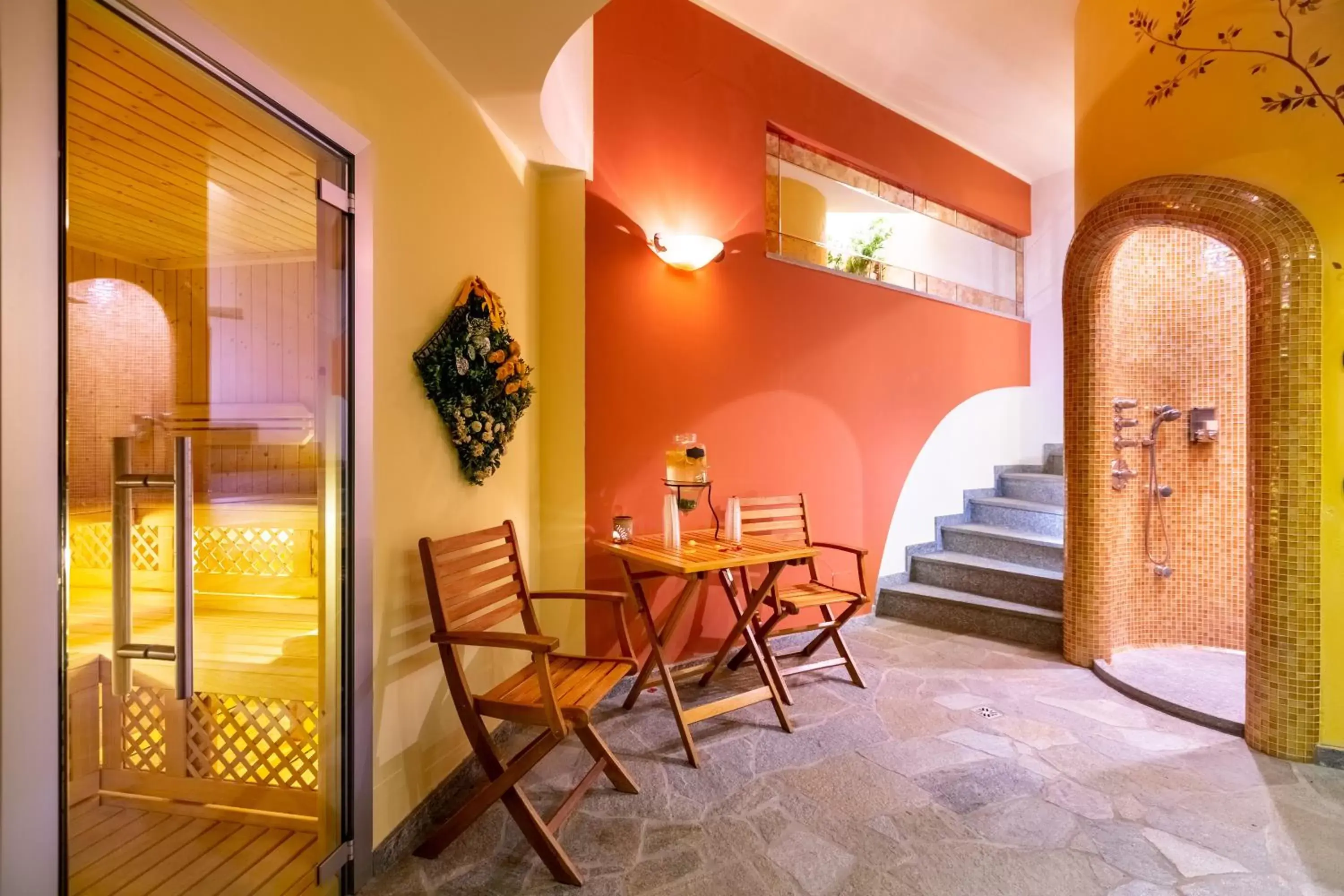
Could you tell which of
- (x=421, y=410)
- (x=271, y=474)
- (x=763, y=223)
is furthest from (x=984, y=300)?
(x=271, y=474)

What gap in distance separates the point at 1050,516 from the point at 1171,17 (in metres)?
2.98

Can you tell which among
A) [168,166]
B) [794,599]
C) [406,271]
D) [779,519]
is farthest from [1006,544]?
[168,166]

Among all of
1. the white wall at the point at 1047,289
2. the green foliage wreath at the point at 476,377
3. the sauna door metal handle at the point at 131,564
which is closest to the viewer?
the sauna door metal handle at the point at 131,564

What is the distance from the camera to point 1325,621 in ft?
7.68

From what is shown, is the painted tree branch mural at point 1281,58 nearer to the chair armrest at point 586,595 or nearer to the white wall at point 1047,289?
the white wall at point 1047,289

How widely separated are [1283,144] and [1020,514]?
107 inches

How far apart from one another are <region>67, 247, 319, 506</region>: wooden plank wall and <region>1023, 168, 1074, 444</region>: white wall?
553 cm

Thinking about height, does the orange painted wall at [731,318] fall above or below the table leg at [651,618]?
above

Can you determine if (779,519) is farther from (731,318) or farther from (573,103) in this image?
(573,103)

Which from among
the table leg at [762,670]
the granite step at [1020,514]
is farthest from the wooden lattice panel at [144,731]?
the granite step at [1020,514]

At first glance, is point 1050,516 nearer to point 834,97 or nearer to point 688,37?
point 834,97

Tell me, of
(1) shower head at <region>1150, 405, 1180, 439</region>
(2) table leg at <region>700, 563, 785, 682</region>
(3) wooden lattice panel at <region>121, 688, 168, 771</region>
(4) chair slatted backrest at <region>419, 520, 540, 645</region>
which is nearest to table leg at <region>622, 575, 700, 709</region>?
(2) table leg at <region>700, 563, 785, 682</region>

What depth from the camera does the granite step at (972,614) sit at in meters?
3.68

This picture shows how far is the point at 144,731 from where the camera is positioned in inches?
59.3
